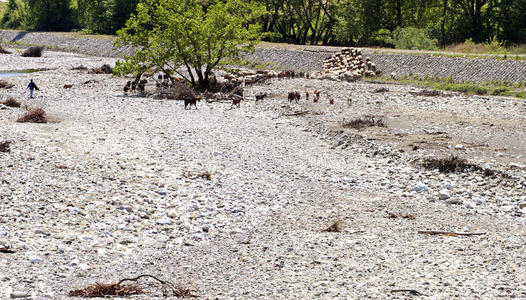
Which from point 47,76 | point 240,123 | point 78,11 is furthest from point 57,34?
point 240,123

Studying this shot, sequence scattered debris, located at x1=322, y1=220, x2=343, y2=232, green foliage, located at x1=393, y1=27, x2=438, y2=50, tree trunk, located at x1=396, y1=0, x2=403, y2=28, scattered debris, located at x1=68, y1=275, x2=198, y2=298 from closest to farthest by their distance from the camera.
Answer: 1. scattered debris, located at x1=68, y1=275, x2=198, y2=298
2. scattered debris, located at x1=322, y1=220, x2=343, y2=232
3. green foliage, located at x1=393, y1=27, x2=438, y2=50
4. tree trunk, located at x1=396, y1=0, x2=403, y2=28

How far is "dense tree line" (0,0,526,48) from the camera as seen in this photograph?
5362 centimetres

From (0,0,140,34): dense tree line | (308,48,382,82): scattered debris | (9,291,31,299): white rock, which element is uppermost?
(0,0,140,34): dense tree line

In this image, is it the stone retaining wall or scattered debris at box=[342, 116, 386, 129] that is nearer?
scattered debris at box=[342, 116, 386, 129]

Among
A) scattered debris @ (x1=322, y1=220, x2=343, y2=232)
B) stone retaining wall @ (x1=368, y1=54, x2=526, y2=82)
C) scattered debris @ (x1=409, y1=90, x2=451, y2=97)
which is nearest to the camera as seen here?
scattered debris @ (x1=322, y1=220, x2=343, y2=232)

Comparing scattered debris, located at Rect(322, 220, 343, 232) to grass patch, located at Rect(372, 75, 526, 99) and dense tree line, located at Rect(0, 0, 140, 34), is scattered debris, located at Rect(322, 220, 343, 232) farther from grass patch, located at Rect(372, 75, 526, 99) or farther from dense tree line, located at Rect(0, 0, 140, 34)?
dense tree line, located at Rect(0, 0, 140, 34)

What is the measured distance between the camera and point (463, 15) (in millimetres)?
56031

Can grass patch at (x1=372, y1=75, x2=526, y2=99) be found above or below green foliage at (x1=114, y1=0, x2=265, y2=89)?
below

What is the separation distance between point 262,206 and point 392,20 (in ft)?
173

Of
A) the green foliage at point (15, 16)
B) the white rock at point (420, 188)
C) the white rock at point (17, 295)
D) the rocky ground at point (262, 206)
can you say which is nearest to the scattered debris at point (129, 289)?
the rocky ground at point (262, 206)

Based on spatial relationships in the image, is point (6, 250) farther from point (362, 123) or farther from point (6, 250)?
point (362, 123)

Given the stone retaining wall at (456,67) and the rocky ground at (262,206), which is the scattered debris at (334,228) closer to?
the rocky ground at (262,206)

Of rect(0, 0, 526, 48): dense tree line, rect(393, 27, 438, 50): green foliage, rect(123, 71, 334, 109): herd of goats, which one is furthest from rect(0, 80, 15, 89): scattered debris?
rect(393, 27, 438, 50): green foliage

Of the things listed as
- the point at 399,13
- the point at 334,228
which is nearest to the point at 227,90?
the point at 334,228
